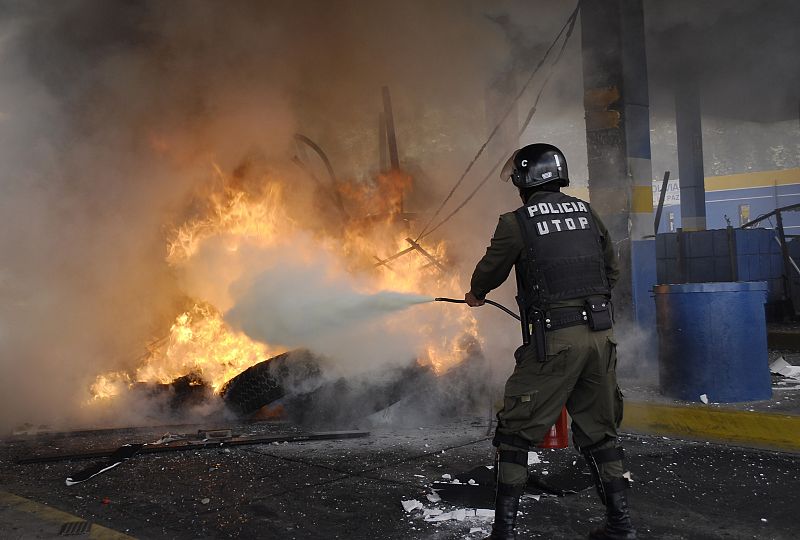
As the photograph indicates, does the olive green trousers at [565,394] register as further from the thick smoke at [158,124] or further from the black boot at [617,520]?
the thick smoke at [158,124]

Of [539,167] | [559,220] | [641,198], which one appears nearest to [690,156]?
[641,198]

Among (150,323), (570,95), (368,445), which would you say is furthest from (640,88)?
(150,323)

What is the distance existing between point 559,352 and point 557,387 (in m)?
0.15

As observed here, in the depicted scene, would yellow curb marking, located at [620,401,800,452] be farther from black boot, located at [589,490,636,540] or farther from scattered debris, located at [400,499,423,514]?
scattered debris, located at [400,499,423,514]

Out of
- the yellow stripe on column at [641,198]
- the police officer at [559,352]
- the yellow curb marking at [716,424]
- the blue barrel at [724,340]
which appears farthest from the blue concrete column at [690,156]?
the police officer at [559,352]

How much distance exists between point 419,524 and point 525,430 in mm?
785

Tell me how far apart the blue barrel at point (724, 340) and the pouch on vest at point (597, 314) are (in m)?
2.49

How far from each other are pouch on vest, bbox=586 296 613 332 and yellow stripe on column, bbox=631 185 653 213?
463 cm

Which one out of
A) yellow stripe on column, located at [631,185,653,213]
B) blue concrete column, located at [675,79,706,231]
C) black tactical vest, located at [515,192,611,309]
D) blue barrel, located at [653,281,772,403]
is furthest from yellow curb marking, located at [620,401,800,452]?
blue concrete column, located at [675,79,706,231]

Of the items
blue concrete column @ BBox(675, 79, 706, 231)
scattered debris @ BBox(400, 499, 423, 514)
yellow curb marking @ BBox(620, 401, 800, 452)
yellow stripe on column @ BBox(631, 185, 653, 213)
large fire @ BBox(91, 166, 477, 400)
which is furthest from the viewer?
blue concrete column @ BBox(675, 79, 706, 231)

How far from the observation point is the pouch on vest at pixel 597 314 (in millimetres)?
2993

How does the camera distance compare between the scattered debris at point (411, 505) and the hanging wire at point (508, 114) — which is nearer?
the scattered debris at point (411, 505)

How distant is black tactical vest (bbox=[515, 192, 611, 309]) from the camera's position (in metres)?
3.02

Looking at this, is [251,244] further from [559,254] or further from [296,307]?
[559,254]
